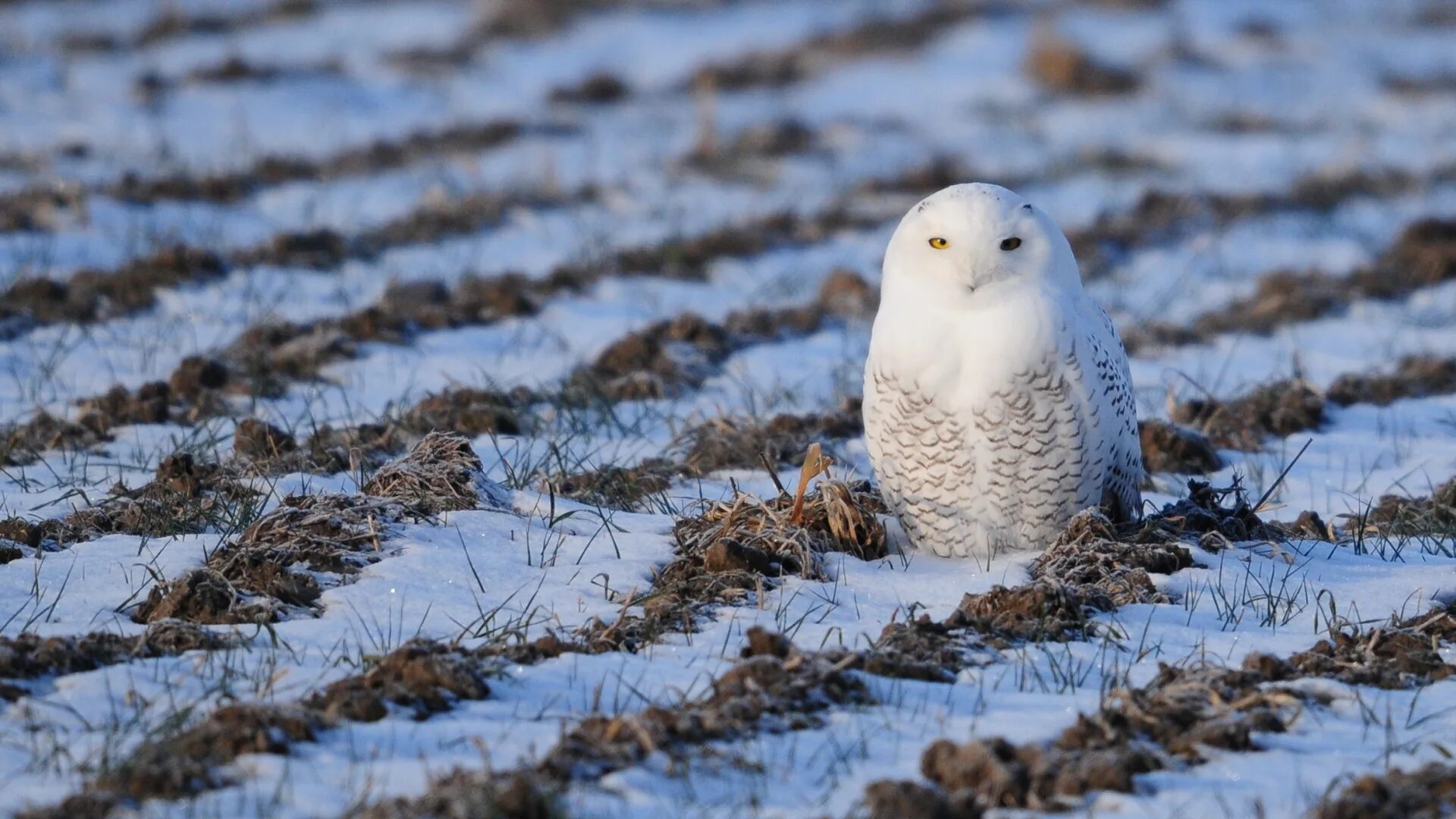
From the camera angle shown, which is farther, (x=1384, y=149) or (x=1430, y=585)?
(x=1384, y=149)

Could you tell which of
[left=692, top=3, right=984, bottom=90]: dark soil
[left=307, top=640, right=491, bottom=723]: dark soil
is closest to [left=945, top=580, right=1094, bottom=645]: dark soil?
[left=307, top=640, right=491, bottom=723]: dark soil

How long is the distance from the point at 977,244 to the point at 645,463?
180 cm

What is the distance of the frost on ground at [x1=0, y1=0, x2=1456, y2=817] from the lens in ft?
10.2

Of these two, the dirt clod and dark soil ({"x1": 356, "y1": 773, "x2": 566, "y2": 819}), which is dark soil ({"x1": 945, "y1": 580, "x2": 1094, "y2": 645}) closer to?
dark soil ({"x1": 356, "y1": 773, "x2": 566, "y2": 819})

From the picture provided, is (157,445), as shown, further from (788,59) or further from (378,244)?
(788,59)

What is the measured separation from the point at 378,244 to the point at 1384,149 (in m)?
8.18

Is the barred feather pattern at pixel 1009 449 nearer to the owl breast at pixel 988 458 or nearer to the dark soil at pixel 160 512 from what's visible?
the owl breast at pixel 988 458

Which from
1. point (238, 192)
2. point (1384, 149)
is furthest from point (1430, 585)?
point (1384, 149)

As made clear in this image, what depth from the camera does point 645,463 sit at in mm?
5461

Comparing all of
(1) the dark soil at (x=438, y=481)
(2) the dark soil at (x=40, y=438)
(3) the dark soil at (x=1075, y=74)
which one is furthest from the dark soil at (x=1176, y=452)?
(3) the dark soil at (x=1075, y=74)

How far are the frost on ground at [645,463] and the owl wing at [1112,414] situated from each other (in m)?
0.19

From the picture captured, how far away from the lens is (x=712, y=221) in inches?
402

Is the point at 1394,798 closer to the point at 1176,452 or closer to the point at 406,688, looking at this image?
the point at 406,688

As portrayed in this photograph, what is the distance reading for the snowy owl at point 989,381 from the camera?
4.06 m
